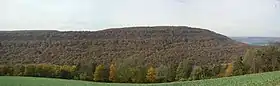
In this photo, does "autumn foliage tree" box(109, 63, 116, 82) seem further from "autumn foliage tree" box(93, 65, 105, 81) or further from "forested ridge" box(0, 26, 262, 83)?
"autumn foliage tree" box(93, 65, 105, 81)

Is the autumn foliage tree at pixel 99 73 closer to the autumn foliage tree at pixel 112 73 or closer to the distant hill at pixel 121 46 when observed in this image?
the autumn foliage tree at pixel 112 73

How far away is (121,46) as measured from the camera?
278 ft

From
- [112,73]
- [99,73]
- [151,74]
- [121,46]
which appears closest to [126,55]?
[121,46]

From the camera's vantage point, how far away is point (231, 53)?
74188 millimetres

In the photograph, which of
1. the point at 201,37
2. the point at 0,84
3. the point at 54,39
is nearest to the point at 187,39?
the point at 201,37

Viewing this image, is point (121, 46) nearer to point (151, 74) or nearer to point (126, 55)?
point (126, 55)

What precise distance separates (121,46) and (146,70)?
26431mm

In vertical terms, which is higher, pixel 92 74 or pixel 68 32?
pixel 68 32

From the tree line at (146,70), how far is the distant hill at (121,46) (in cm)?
404

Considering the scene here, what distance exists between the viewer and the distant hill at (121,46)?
6812 centimetres

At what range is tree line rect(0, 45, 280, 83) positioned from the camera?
172 feet

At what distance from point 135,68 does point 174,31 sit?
37.2 m

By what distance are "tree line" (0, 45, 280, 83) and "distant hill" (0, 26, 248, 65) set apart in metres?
4.04

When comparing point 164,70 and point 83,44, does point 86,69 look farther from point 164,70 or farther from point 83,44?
point 83,44
